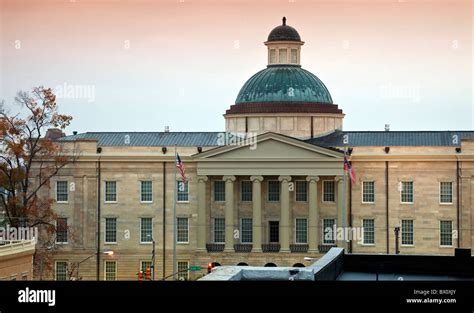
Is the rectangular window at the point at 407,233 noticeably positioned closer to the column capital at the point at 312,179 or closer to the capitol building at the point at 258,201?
A: the capitol building at the point at 258,201

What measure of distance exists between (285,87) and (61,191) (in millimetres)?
20337

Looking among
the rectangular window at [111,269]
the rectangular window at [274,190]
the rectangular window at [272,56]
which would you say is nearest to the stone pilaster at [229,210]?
the rectangular window at [274,190]

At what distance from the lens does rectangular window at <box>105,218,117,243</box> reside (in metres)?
113

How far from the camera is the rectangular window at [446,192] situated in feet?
357

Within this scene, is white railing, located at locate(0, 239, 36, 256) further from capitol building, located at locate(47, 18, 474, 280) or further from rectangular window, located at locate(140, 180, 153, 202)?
rectangular window, located at locate(140, 180, 153, 202)

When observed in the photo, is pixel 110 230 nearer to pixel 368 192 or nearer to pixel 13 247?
pixel 368 192

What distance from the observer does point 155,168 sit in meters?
113

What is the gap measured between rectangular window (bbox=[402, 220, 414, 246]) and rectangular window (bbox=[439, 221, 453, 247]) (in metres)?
2.17

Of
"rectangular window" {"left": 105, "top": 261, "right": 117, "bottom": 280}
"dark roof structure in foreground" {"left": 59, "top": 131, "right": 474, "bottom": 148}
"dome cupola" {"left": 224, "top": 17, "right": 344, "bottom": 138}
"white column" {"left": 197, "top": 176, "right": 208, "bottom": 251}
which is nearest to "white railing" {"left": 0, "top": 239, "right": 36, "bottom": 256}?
"rectangular window" {"left": 105, "top": 261, "right": 117, "bottom": 280}

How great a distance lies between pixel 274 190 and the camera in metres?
113

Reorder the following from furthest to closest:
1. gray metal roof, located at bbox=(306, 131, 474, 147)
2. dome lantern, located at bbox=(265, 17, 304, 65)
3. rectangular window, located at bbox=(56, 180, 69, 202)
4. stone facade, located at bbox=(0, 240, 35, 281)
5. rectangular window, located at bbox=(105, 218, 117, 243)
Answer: dome lantern, located at bbox=(265, 17, 304, 65) → gray metal roof, located at bbox=(306, 131, 474, 147) → rectangular window, located at bbox=(56, 180, 69, 202) → rectangular window, located at bbox=(105, 218, 117, 243) → stone facade, located at bbox=(0, 240, 35, 281)

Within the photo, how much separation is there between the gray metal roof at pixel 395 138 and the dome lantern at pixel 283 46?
7868 mm
